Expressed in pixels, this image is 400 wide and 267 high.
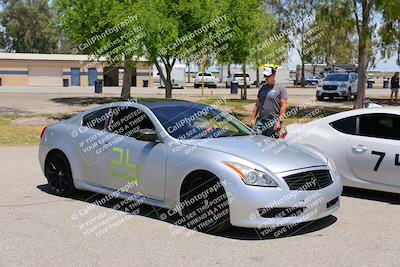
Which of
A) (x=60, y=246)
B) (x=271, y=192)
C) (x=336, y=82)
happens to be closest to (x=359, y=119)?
(x=271, y=192)

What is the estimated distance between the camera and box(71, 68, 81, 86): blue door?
60.5 m

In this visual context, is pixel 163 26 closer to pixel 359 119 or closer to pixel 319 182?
pixel 359 119

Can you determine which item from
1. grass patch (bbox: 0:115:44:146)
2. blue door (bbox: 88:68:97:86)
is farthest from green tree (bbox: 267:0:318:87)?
grass patch (bbox: 0:115:44:146)

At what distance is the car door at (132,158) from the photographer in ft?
20.8

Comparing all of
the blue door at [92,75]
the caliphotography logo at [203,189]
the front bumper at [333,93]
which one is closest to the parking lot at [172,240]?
the caliphotography logo at [203,189]

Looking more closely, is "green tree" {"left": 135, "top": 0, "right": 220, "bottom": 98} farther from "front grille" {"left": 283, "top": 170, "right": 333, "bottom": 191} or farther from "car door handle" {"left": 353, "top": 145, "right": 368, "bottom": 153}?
"front grille" {"left": 283, "top": 170, "right": 333, "bottom": 191}

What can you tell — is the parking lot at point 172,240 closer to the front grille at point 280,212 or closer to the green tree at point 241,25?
the front grille at point 280,212

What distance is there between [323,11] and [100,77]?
135ft

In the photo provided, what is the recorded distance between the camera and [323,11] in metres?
22.7

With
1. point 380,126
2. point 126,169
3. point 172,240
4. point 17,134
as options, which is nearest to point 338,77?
point 17,134

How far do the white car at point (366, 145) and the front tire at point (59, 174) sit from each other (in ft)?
11.5

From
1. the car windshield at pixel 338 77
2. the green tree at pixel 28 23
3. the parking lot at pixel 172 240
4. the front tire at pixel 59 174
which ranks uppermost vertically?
the green tree at pixel 28 23

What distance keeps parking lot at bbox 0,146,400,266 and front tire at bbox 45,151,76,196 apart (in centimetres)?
25

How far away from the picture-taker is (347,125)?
Answer: 7.86 m
